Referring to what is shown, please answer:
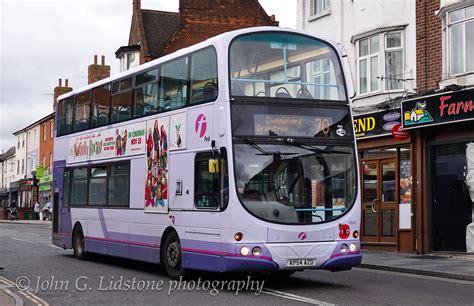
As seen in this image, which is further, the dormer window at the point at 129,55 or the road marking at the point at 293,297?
the dormer window at the point at 129,55

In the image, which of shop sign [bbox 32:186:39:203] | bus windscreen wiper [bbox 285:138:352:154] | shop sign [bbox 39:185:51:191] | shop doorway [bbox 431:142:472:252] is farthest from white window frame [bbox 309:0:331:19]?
shop sign [bbox 32:186:39:203]

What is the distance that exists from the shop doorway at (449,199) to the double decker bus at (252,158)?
6716 millimetres

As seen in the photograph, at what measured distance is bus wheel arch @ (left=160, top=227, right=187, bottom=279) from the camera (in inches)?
493

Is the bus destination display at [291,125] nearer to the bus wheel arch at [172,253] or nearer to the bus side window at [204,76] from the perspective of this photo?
the bus side window at [204,76]

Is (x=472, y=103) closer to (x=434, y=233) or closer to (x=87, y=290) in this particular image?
(x=434, y=233)

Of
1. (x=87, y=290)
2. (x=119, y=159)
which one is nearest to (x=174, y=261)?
(x=87, y=290)

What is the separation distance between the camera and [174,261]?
12.7 m

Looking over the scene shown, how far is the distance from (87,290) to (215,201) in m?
2.64

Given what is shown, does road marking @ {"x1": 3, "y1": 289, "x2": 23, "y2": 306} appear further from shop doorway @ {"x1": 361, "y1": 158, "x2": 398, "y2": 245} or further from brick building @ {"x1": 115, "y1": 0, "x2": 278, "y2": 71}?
brick building @ {"x1": 115, "y1": 0, "x2": 278, "y2": 71}

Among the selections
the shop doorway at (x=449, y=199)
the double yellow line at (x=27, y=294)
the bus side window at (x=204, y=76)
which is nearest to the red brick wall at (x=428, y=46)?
the shop doorway at (x=449, y=199)

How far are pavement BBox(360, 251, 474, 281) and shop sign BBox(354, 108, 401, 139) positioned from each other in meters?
3.57

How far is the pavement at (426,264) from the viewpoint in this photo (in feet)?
46.8

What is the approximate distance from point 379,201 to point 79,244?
29.2ft

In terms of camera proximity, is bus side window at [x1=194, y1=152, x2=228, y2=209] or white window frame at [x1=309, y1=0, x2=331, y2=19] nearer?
bus side window at [x1=194, y1=152, x2=228, y2=209]
